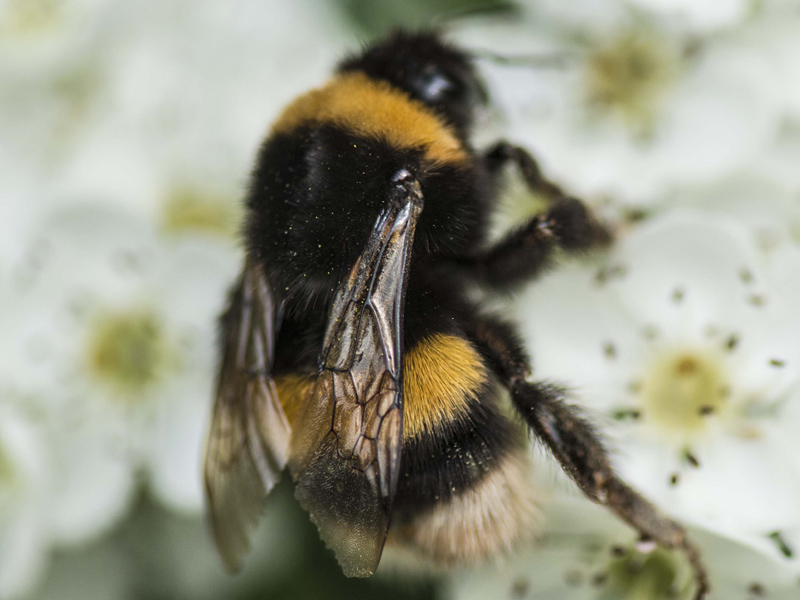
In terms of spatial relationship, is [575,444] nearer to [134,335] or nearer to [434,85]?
[434,85]

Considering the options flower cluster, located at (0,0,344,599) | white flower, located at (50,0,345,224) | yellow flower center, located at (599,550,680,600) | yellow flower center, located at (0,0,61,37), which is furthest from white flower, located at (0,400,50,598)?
yellow flower center, located at (599,550,680,600)

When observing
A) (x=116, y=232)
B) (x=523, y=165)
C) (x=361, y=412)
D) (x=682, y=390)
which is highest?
(x=116, y=232)

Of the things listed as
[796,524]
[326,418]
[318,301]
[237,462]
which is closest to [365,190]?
[318,301]

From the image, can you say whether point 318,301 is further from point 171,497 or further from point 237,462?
point 171,497

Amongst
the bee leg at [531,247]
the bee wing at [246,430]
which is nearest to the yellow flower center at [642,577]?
the bee leg at [531,247]

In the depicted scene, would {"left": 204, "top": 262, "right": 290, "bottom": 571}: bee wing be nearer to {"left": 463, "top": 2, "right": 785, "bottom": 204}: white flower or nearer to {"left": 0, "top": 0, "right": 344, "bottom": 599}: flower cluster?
{"left": 0, "top": 0, "right": 344, "bottom": 599}: flower cluster

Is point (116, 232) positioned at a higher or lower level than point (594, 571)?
higher

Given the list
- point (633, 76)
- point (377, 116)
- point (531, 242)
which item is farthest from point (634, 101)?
point (377, 116)

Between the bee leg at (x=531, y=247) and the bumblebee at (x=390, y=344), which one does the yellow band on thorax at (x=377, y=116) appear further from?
the bee leg at (x=531, y=247)
